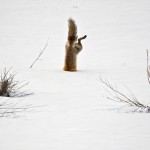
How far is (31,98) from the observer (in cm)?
429

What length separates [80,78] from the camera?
18.9 ft

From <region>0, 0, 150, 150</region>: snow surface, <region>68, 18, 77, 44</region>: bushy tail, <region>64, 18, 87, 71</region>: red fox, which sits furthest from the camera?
<region>64, 18, 87, 71</region>: red fox

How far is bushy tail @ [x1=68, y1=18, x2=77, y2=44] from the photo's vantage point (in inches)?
251

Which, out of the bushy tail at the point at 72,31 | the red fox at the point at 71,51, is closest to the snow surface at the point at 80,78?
the red fox at the point at 71,51

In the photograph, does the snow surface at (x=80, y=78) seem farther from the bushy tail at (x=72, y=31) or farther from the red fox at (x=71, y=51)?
the bushy tail at (x=72, y=31)

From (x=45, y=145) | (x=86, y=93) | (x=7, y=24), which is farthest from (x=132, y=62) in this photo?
(x=7, y=24)

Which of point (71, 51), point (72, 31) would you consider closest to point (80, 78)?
point (71, 51)

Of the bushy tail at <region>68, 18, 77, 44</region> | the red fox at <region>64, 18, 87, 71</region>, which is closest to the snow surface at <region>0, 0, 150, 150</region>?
the red fox at <region>64, 18, 87, 71</region>

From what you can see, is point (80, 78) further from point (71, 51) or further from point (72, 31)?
point (72, 31)

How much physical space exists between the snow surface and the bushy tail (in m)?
0.60

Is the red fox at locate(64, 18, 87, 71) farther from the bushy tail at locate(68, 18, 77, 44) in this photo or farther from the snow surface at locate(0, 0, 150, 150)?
the snow surface at locate(0, 0, 150, 150)

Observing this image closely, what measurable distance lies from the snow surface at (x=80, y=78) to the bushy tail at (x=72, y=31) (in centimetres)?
60

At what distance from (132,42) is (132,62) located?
243 cm

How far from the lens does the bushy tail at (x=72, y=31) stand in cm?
638
